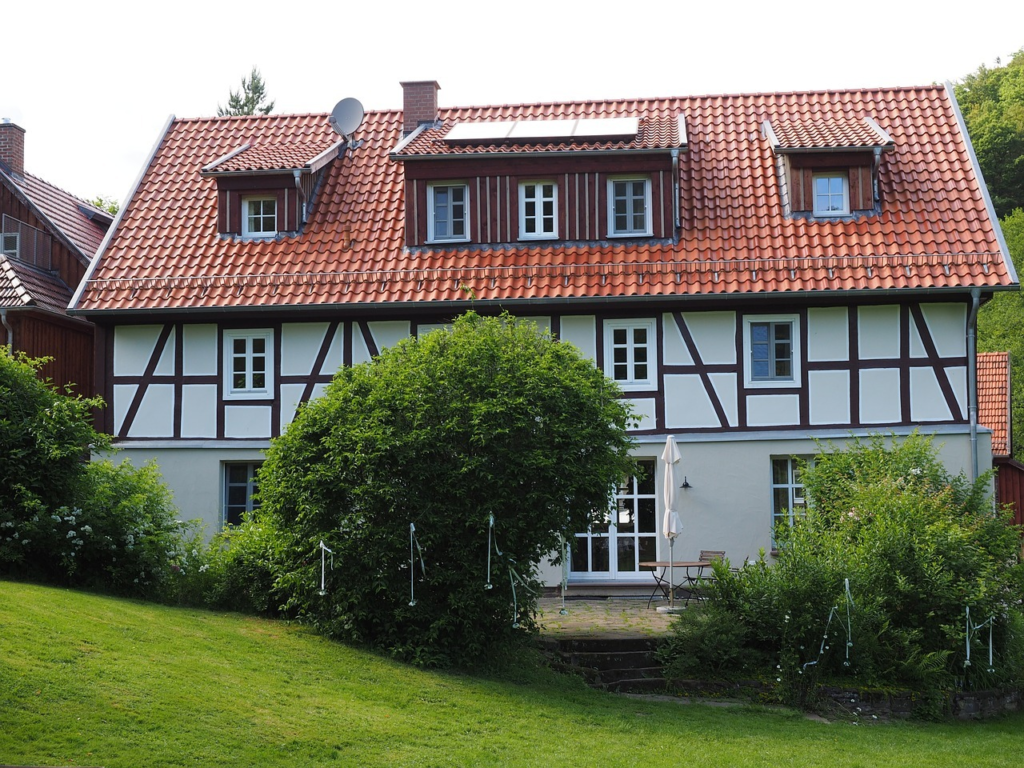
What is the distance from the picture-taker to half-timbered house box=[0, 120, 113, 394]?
71.2 ft

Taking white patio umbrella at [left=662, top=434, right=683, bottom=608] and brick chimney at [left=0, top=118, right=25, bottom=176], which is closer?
white patio umbrella at [left=662, top=434, right=683, bottom=608]

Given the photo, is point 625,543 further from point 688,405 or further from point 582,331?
point 582,331

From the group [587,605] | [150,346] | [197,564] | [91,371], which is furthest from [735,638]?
[91,371]

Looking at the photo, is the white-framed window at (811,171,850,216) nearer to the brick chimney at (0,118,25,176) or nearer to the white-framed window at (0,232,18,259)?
the white-framed window at (0,232,18,259)

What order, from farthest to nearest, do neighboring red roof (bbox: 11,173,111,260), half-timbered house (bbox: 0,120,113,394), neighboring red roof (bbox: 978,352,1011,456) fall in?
neighboring red roof (bbox: 978,352,1011,456), neighboring red roof (bbox: 11,173,111,260), half-timbered house (bbox: 0,120,113,394)

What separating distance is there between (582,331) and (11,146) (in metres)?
14.7

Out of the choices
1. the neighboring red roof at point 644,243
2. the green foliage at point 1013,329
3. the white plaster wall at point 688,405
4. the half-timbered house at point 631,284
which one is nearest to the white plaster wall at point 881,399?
the half-timbered house at point 631,284

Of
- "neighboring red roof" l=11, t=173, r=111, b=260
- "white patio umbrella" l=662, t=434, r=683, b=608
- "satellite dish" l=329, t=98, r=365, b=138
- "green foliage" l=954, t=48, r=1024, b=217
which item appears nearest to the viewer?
"white patio umbrella" l=662, t=434, r=683, b=608

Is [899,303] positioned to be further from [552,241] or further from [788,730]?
[788,730]

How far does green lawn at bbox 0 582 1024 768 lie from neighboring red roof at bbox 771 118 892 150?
1042cm

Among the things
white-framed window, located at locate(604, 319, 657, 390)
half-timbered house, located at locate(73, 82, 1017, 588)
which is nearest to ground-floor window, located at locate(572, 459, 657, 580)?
half-timbered house, located at locate(73, 82, 1017, 588)

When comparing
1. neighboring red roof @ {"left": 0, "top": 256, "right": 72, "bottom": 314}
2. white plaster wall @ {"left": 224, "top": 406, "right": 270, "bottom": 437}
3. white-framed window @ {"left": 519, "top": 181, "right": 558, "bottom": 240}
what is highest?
white-framed window @ {"left": 519, "top": 181, "right": 558, "bottom": 240}

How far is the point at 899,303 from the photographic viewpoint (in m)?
18.9

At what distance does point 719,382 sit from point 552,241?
148 inches
